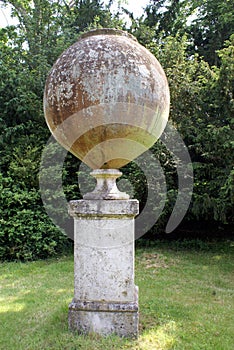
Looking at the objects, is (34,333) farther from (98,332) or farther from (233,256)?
(233,256)

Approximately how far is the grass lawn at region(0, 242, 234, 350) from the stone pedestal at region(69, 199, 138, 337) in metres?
0.15

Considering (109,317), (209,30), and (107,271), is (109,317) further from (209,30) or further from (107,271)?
(209,30)

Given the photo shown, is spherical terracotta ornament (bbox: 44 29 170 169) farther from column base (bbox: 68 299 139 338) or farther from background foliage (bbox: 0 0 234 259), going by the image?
background foliage (bbox: 0 0 234 259)

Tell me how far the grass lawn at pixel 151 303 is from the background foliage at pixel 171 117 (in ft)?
3.00

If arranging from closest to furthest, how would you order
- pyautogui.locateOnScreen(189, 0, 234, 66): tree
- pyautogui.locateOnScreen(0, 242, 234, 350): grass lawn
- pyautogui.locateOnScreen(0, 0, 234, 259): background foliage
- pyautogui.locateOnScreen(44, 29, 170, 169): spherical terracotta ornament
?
pyautogui.locateOnScreen(44, 29, 170, 169): spherical terracotta ornament → pyautogui.locateOnScreen(0, 242, 234, 350): grass lawn → pyautogui.locateOnScreen(0, 0, 234, 259): background foliage → pyautogui.locateOnScreen(189, 0, 234, 66): tree

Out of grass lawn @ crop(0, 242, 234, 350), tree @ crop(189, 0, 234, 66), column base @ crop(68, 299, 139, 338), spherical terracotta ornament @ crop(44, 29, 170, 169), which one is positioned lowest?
grass lawn @ crop(0, 242, 234, 350)

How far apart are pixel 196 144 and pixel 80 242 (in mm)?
4857

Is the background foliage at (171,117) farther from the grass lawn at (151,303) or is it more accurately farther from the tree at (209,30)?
the grass lawn at (151,303)

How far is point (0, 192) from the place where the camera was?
7305mm

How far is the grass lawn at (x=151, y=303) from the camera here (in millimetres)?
3143

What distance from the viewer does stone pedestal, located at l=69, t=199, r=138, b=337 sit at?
10.5 feet

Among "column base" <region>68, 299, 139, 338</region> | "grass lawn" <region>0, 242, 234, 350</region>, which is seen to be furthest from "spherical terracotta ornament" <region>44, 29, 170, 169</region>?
"grass lawn" <region>0, 242, 234, 350</region>

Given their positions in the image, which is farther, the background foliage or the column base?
the background foliage

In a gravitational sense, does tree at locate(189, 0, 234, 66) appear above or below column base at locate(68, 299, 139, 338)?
above
